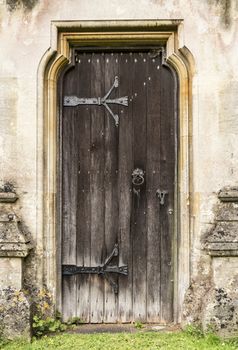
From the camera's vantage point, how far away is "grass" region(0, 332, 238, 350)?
3.64m

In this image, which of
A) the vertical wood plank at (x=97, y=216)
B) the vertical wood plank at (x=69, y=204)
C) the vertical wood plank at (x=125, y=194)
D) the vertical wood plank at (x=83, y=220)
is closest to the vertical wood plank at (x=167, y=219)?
the vertical wood plank at (x=125, y=194)

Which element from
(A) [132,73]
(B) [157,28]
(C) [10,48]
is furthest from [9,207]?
(B) [157,28]

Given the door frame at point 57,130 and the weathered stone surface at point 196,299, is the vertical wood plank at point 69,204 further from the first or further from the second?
the weathered stone surface at point 196,299

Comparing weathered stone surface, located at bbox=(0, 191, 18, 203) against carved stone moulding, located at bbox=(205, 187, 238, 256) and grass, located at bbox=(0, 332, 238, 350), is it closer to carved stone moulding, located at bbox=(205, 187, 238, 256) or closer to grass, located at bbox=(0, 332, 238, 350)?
grass, located at bbox=(0, 332, 238, 350)

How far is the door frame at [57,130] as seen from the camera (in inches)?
161

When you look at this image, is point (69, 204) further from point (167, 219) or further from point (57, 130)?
point (167, 219)

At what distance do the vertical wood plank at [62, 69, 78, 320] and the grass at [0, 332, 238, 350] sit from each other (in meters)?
0.45

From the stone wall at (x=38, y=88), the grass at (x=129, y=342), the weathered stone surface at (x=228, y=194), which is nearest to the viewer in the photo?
the grass at (x=129, y=342)

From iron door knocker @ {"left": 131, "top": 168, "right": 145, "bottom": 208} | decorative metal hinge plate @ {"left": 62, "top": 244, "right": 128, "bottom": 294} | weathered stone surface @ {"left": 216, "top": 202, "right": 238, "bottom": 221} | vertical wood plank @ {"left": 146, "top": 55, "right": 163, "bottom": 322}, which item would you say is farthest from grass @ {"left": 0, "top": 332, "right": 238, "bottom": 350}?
iron door knocker @ {"left": 131, "top": 168, "right": 145, "bottom": 208}

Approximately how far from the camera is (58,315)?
4.20 m

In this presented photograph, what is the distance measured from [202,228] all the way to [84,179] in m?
1.30

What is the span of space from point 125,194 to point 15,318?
1.59 meters

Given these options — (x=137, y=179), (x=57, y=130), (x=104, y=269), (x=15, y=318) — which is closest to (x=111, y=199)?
(x=137, y=179)

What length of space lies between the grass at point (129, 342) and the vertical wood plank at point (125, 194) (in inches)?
16.7
